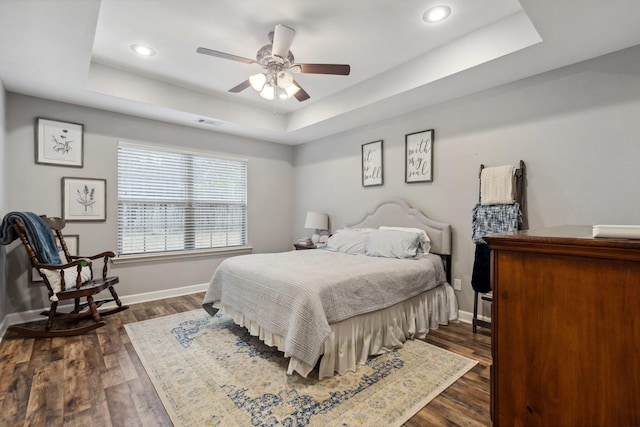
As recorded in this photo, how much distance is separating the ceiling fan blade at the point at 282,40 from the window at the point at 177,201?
Result: 2.52 m

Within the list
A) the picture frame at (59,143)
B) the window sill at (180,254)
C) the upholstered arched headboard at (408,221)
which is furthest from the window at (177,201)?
the upholstered arched headboard at (408,221)

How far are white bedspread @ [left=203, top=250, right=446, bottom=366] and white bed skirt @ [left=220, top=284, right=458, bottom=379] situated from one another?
3.2 inches

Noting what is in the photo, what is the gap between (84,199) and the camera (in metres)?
3.51

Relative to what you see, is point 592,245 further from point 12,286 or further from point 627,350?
point 12,286

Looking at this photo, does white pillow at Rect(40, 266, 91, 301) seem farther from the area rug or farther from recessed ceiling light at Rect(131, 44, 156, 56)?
recessed ceiling light at Rect(131, 44, 156, 56)

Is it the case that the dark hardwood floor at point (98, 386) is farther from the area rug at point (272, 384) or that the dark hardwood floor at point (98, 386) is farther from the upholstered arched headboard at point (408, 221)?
the upholstered arched headboard at point (408, 221)

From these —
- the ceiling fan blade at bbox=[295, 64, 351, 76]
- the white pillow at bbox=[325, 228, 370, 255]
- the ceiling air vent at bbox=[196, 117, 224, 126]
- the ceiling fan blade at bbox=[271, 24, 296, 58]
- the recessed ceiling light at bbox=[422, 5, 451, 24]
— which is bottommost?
the white pillow at bbox=[325, 228, 370, 255]

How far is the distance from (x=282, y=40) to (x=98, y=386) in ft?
9.10

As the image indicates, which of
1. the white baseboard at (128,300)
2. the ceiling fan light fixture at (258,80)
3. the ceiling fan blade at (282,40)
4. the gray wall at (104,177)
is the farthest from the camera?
the gray wall at (104,177)

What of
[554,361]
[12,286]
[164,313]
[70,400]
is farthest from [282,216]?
[554,361]

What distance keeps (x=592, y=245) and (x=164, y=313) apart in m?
3.81

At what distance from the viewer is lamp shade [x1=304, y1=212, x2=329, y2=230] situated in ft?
15.3

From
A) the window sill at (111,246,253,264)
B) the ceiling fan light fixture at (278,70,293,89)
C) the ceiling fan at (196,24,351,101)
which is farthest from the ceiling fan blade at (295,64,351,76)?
the window sill at (111,246,253,264)

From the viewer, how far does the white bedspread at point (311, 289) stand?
1.99 meters
